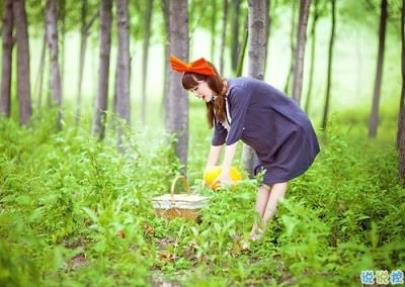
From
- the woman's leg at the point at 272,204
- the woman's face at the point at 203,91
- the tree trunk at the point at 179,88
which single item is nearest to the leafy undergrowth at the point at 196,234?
the woman's leg at the point at 272,204

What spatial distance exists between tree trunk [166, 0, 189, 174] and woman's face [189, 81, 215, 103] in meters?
3.30

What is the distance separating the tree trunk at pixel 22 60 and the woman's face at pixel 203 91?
864 centimetres

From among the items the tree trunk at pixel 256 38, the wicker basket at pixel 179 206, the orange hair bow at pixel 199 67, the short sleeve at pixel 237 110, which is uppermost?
the tree trunk at pixel 256 38

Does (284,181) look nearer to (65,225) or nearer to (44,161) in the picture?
(65,225)

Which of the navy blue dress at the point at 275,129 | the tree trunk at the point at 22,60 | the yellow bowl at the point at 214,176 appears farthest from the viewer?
the tree trunk at the point at 22,60

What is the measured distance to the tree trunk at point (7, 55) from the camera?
1380 centimetres

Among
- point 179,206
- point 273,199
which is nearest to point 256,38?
point 179,206

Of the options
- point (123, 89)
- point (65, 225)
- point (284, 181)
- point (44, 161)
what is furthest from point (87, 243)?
point (123, 89)

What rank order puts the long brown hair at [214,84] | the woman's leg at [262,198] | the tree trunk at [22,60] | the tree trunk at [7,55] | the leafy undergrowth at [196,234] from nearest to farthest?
the leafy undergrowth at [196,234], the long brown hair at [214,84], the woman's leg at [262,198], the tree trunk at [22,60], the tree trunk at [7,55]

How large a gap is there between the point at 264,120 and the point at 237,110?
1.15ft

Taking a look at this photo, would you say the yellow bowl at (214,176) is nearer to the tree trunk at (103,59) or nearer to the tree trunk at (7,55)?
the tree trunk at (103,59)

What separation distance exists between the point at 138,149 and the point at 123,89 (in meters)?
2.60

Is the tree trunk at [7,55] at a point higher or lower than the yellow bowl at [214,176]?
higher

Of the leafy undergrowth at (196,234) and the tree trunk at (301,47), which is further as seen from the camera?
the tree trunk at (301,47)
